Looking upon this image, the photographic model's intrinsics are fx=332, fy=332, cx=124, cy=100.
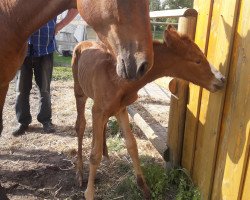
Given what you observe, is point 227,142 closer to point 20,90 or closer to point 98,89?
point 98,89

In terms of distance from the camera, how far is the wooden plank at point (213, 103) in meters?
2.35

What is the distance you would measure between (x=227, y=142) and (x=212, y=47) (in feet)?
2.60

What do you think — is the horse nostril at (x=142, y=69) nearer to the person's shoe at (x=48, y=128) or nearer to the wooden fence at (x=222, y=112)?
the wooden fence at (x=222, y=112)

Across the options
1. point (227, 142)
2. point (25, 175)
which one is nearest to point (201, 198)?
point (227, 142)

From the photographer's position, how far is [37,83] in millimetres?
5219

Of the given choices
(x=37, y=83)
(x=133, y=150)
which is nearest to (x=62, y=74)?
(x=37, y=83)

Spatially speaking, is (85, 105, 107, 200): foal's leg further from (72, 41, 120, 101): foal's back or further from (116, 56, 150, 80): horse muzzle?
(116, 56, 150, 80): horse muzzle

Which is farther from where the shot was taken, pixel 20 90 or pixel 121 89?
pixel 20 90

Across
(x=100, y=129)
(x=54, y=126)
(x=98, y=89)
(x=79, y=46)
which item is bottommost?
(x=54, y=126)

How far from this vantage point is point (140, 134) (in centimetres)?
507

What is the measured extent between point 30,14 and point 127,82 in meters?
1.00

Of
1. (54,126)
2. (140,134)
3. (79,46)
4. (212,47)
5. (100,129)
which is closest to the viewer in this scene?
(212,47)

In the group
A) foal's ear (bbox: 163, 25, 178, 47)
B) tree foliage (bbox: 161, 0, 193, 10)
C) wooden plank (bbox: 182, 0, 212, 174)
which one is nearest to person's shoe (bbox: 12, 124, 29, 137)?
wooden plank (bbox: 182, 0, 212, 174)

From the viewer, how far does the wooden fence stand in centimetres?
216
